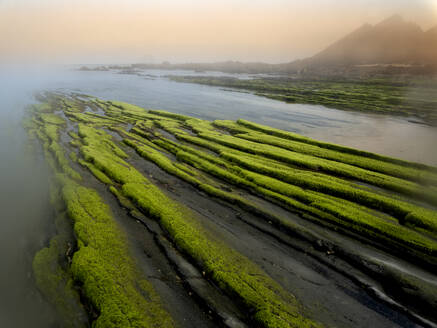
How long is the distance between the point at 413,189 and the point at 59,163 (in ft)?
117

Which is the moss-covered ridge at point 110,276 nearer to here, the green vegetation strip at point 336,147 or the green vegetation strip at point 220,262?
the green vegetation strip at point 220,262

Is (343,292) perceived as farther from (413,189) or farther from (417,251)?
(413,189)

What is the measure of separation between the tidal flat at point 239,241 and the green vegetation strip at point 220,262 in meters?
0.06

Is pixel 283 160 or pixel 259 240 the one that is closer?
pixel 259 240

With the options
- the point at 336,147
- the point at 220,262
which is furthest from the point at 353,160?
the point at 220,262

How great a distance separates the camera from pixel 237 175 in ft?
76.7

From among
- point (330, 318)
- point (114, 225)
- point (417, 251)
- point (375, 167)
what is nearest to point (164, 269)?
point (114, 225)

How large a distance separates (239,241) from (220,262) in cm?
247

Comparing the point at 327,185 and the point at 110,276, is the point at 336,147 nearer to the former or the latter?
the point at 327,185

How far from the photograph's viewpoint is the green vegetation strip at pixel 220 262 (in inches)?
401

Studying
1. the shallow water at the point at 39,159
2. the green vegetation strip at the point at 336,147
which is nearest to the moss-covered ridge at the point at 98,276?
the shallow water at the point at 39,159

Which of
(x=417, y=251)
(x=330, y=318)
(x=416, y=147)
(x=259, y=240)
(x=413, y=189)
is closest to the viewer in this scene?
(x=330, y=318)

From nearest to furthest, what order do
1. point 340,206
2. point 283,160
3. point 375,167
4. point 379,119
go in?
point 340,206
point 375,167
point 283,160
point 379,119

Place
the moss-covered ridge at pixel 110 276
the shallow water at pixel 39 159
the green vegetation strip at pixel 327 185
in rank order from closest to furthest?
1. the moss-covered ridge at pixel 110 276
2. the shallow water at pixel 39 159
3. the green vegetation strip at pixel 327 185
